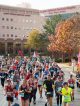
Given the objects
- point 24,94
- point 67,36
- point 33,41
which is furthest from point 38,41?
point 24,94

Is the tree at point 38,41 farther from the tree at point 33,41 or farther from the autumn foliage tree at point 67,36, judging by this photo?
the autumn foliage tree at point 67,36

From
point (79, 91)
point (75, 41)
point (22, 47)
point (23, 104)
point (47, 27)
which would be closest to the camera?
point (23, 104)

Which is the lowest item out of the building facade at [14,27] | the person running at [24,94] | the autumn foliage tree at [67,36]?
the person running at [24,94]

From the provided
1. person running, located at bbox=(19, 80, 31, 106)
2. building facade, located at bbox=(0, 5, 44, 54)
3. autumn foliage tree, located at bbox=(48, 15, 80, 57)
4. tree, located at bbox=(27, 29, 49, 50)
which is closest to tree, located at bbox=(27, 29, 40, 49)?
tree, located at bbox=(27, 29, 49, 50)

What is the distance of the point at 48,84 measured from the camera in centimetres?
1692

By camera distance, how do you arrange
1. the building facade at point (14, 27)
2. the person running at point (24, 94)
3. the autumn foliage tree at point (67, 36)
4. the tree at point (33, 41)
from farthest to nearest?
the building facade at point (14, 27) < the tree at point (33, 41) < the autumn foliage tree at point (67, 36) < the person running at point (24, 94)

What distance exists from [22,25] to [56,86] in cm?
8872

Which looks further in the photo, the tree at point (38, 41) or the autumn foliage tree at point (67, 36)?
the tree at point (38, 41)

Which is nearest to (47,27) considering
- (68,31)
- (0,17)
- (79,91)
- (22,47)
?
(22,47)

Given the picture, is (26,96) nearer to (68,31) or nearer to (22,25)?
(68,31)

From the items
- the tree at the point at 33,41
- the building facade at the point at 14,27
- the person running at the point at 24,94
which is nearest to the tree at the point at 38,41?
the tree at the point at 33,41

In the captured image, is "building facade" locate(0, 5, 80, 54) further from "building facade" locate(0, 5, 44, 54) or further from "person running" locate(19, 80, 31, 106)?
"person running" locate(19, 80, 31, 106)

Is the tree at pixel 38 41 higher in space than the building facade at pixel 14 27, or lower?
lower

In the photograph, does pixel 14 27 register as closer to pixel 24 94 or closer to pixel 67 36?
pixel 67 36
